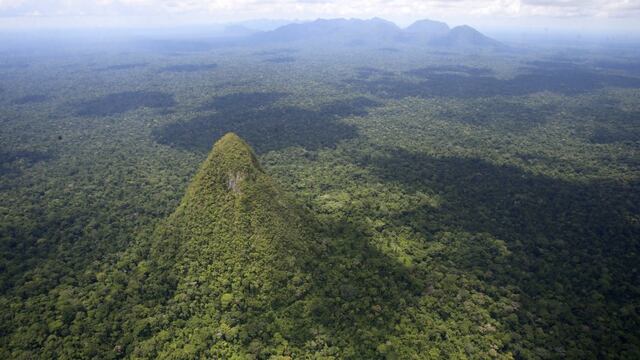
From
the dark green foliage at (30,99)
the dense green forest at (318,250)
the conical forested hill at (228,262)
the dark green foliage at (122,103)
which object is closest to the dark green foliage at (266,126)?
the dense green forest at (318,250)

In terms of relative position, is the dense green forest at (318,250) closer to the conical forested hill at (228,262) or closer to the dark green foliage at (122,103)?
the conical forested hill at (228,262)

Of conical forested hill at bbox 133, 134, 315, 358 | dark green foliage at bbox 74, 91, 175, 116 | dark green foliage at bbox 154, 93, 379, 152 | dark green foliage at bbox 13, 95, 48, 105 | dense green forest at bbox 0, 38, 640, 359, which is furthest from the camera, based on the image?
dark green foliage at bbox 13, 95, 48, 105

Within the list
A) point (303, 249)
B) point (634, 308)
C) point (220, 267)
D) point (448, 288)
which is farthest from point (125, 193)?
point (634, 308)

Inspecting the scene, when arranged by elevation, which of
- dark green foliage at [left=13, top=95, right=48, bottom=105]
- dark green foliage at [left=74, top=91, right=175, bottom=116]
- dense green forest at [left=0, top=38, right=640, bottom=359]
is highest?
dark green foliage at [left=13, top=95, right=48, bottom=105]

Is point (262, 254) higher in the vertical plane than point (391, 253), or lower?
higher

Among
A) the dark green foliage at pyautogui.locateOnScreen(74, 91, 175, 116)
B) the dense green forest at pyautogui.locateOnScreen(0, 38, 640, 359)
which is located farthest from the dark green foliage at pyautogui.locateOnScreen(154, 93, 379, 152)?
the dark green foliage at pyautogui.locateOnScreen(74, 91, 175, 116)

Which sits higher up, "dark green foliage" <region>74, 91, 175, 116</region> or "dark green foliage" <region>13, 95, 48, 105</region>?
"dark green foliage" <region>13, 95, 48, 105</region>

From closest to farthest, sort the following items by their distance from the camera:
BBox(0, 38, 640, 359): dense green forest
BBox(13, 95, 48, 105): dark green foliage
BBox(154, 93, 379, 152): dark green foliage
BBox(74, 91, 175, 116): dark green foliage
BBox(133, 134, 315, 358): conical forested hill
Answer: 1. BBox(133, 134, 315, 358): conical forested hill
2. BBox(0, 38, 640, 359): dense green forest
3. BBox(154, 93, 379, 152): dark green foliage
4. BBox(74, 91, 175, 116): dark green foliage
5. BBox(13, 95, 48, 105): dark green foliage

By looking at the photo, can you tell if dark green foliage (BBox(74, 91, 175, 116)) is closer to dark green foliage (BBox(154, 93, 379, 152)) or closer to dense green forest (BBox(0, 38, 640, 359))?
dark green foliage (BBox(154, 93, 379, 152))

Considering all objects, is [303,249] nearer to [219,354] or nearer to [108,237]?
[219,354]

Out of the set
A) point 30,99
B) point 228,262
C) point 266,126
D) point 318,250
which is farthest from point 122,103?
point 318,250

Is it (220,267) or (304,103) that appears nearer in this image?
(220,267)
